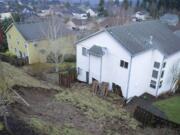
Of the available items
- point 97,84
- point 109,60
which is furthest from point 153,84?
point 97,84

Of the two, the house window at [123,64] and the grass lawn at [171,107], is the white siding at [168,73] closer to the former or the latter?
the grass lawn at [171,107]

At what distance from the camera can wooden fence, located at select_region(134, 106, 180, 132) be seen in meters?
16.1

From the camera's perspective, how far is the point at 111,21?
52.1 m

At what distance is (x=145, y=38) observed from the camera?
2366cm

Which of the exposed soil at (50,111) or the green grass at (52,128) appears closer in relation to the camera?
the green grass at (52,128)

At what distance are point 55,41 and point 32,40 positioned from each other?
4314mm

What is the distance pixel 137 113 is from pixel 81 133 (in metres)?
6.75

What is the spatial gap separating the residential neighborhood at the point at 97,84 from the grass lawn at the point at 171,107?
0.09 m

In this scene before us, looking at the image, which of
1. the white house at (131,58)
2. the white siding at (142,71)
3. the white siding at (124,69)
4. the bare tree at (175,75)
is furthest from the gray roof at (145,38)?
the bare tree at (175,75)

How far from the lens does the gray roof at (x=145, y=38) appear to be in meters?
21.6

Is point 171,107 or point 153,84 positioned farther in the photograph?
point 153,84

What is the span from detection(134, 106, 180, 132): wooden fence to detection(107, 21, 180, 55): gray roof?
5961 mm

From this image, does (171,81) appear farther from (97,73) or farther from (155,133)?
(155,133)

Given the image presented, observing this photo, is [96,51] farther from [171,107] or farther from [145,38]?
[171,107]
